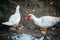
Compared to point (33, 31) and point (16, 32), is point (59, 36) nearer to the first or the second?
point (33, 31)

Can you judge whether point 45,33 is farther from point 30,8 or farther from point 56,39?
point 30,8

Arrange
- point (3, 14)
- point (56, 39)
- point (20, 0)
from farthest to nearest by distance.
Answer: point (20, 0) → point (3, 14) → point (56, 39)

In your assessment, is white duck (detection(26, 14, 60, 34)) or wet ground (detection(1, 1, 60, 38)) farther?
wet ground (detection(1, 1, 60, 38))

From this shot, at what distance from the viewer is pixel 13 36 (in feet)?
12.1

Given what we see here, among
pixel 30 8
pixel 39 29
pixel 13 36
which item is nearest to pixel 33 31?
pixel 39 29

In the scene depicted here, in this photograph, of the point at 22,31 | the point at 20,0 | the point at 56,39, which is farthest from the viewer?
the point at 20,0

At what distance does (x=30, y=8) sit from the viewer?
435 centimetres

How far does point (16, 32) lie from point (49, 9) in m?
0.87

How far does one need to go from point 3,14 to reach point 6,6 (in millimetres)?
153

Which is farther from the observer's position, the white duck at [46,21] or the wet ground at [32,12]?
the wet ground at [32,12]

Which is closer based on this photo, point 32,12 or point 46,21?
point 46,21

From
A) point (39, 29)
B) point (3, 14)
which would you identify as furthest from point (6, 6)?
point (39, 29)

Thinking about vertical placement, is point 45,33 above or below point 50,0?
below

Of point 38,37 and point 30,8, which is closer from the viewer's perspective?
point 38,37
